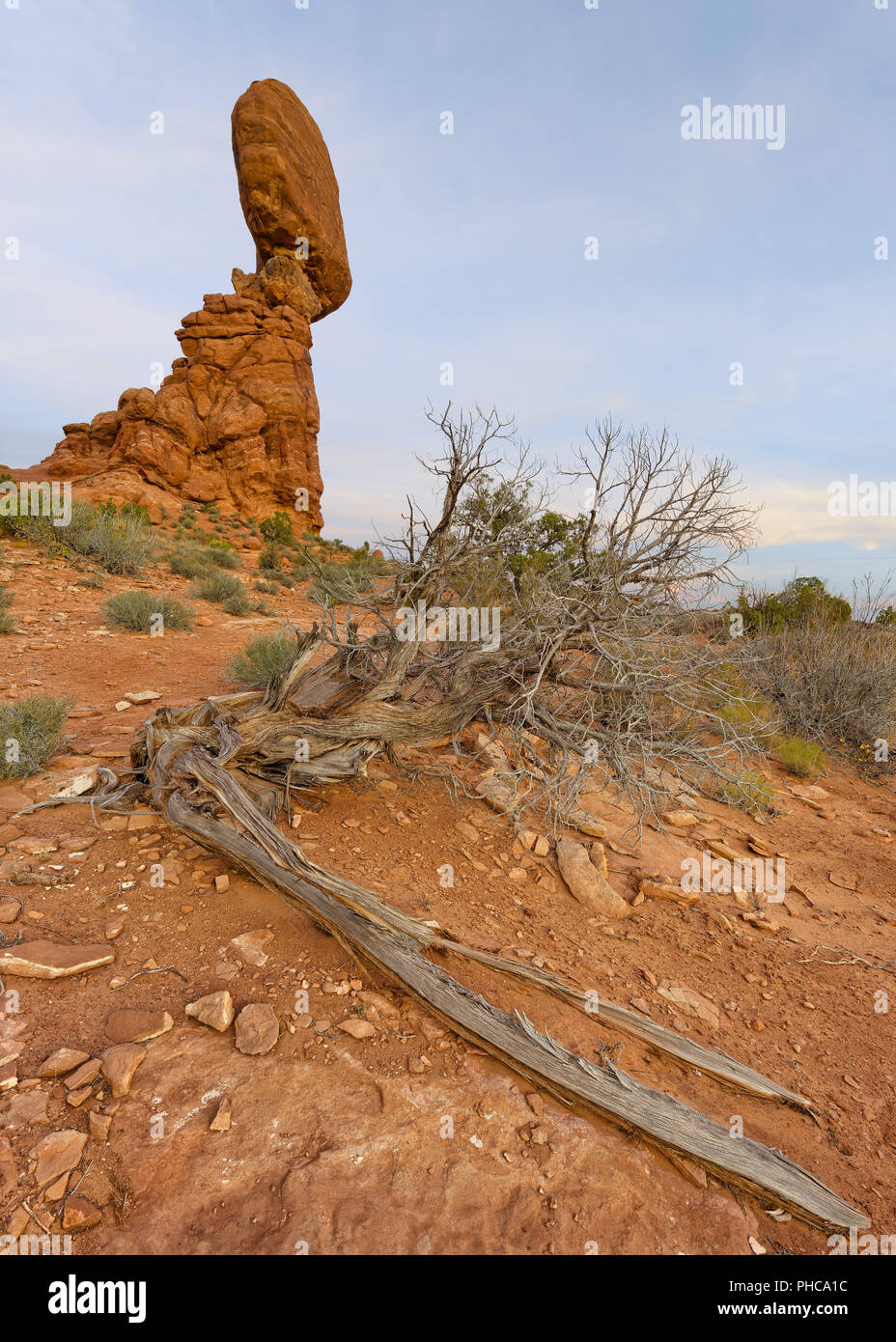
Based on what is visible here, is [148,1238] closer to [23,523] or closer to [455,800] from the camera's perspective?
[455,800]

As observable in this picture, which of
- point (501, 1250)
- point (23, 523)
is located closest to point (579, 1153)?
point (501, 1250)

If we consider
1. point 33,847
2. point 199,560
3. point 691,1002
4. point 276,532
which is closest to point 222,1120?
point 33,847

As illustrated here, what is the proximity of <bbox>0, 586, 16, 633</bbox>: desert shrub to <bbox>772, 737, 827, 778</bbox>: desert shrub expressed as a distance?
8.57 m

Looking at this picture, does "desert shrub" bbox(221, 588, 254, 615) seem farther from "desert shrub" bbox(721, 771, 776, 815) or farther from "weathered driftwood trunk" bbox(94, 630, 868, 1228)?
"desert shrub" bbox(721, 771, 776, 815)

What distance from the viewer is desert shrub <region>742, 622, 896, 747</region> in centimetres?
675

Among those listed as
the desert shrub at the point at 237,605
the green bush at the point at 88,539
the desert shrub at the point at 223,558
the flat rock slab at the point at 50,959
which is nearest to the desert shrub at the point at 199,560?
the desert shrub at the point at 223,558

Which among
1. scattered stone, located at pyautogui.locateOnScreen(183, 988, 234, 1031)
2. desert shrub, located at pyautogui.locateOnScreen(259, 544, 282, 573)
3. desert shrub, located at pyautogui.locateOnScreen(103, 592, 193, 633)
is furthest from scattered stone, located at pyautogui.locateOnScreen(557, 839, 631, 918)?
desert shrub, located at pyautogui.locateOnScreen(259, 544, 282, 573)

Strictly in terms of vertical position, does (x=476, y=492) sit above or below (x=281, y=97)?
below

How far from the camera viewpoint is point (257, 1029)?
2012mm

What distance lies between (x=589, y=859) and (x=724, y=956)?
890mm

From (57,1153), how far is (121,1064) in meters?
0.25

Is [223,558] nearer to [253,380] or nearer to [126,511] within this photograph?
[126,511]

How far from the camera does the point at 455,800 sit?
153 inches

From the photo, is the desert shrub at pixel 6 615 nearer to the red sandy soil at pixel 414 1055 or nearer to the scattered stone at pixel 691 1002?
the red sandy soil at pixel 414 1055
